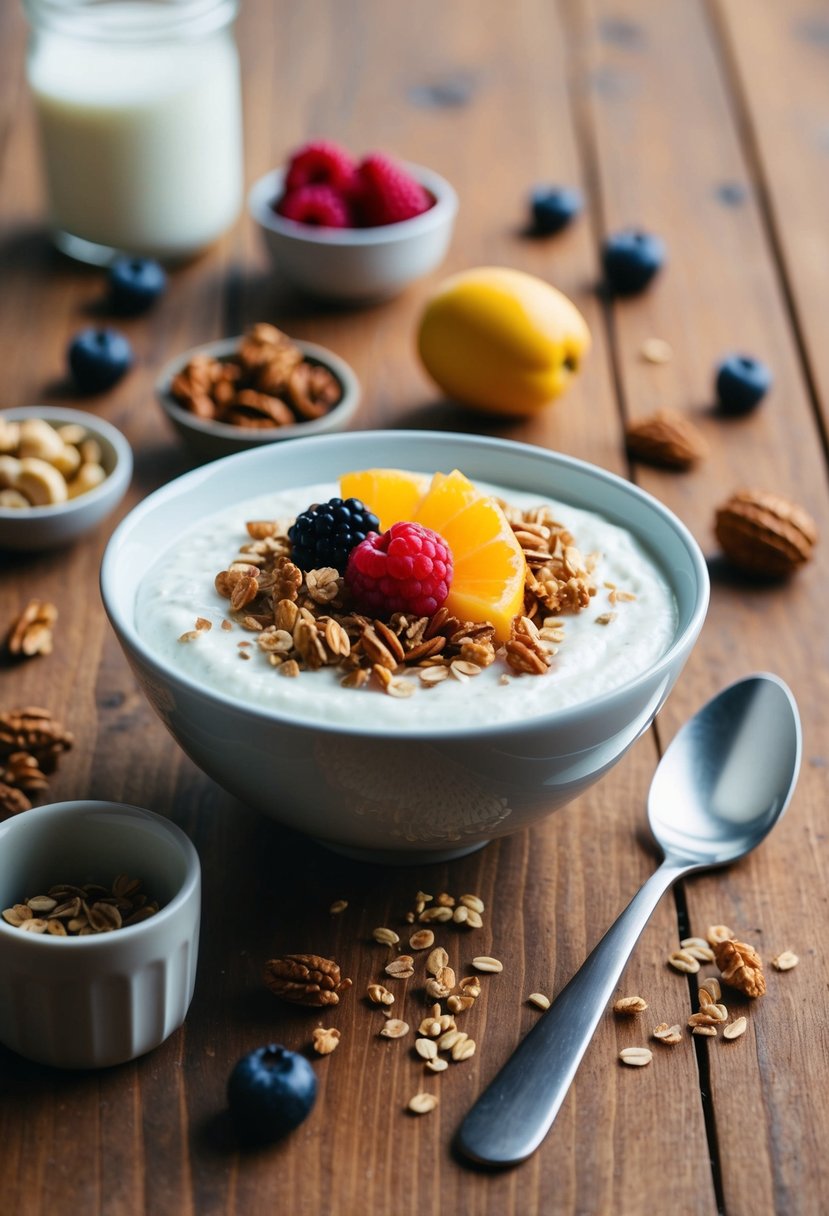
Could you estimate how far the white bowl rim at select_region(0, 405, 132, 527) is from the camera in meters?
1.54

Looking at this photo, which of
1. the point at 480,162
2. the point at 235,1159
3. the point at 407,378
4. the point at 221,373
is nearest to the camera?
the point at 235,1159

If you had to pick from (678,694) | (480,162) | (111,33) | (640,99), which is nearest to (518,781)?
(678,694)

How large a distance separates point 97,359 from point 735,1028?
1.25 meters

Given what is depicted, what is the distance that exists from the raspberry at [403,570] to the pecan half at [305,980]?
289 mm

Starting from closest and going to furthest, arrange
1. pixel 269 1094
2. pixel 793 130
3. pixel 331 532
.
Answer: pixel 269 1094, pixel 331 532, pixel 793 130

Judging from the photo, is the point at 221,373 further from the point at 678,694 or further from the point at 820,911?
the point at 820,911

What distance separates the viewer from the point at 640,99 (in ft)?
8.55

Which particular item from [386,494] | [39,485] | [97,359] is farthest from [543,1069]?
[97,359]

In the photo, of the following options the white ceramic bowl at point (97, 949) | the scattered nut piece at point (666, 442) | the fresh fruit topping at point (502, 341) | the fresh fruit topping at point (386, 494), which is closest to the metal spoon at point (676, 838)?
the white ceramic bowl at point (97, 949)

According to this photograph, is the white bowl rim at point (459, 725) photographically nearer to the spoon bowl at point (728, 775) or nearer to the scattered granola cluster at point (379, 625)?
the scattered granola cluster at point (379, 625)

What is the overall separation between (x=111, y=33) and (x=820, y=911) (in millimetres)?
1622

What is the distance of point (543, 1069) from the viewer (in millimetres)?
962

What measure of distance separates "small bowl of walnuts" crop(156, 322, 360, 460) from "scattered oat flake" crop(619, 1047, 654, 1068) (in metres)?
0.92

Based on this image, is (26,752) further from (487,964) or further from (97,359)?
(97,359)
